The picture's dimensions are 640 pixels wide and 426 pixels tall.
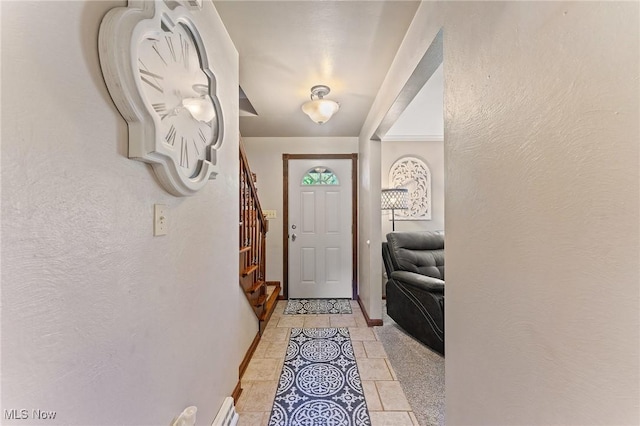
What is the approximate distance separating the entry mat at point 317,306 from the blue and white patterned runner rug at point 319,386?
71cm

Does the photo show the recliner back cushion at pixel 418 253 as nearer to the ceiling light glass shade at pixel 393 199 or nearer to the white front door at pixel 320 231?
the ceiling light glass shade at pixel 393 199

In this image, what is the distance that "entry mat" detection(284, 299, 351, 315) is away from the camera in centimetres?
330

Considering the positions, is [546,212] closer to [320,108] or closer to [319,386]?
[319,386]

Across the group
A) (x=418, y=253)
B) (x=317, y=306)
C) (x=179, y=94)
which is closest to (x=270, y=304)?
(x=317, y=306)

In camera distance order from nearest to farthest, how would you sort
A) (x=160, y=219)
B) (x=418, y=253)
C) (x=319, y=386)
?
(x=160, y=219)
(x=319, y=386)
(x=418, y=253)

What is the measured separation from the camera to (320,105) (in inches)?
89.2

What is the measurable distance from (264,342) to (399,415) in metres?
1.36

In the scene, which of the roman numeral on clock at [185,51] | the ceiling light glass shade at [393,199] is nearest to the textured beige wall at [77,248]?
the roman numeral on clock at [185,51]

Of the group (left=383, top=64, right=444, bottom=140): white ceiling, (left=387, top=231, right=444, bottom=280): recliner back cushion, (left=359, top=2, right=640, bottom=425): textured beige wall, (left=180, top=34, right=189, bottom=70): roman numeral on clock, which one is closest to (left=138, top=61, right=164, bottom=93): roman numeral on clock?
(left=180, top=34, right=189, bottom=70): roman numeral on clock

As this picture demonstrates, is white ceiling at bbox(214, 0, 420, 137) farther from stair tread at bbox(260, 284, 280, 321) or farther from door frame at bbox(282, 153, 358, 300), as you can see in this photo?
stair tread at bbox(260, 284, 280, 321)

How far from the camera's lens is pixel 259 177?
12.5 feet

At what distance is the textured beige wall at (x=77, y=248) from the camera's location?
51cm

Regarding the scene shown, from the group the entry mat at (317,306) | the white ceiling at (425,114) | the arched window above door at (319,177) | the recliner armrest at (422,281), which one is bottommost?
the entry mat at (317,306)

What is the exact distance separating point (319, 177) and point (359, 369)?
2.49 m
